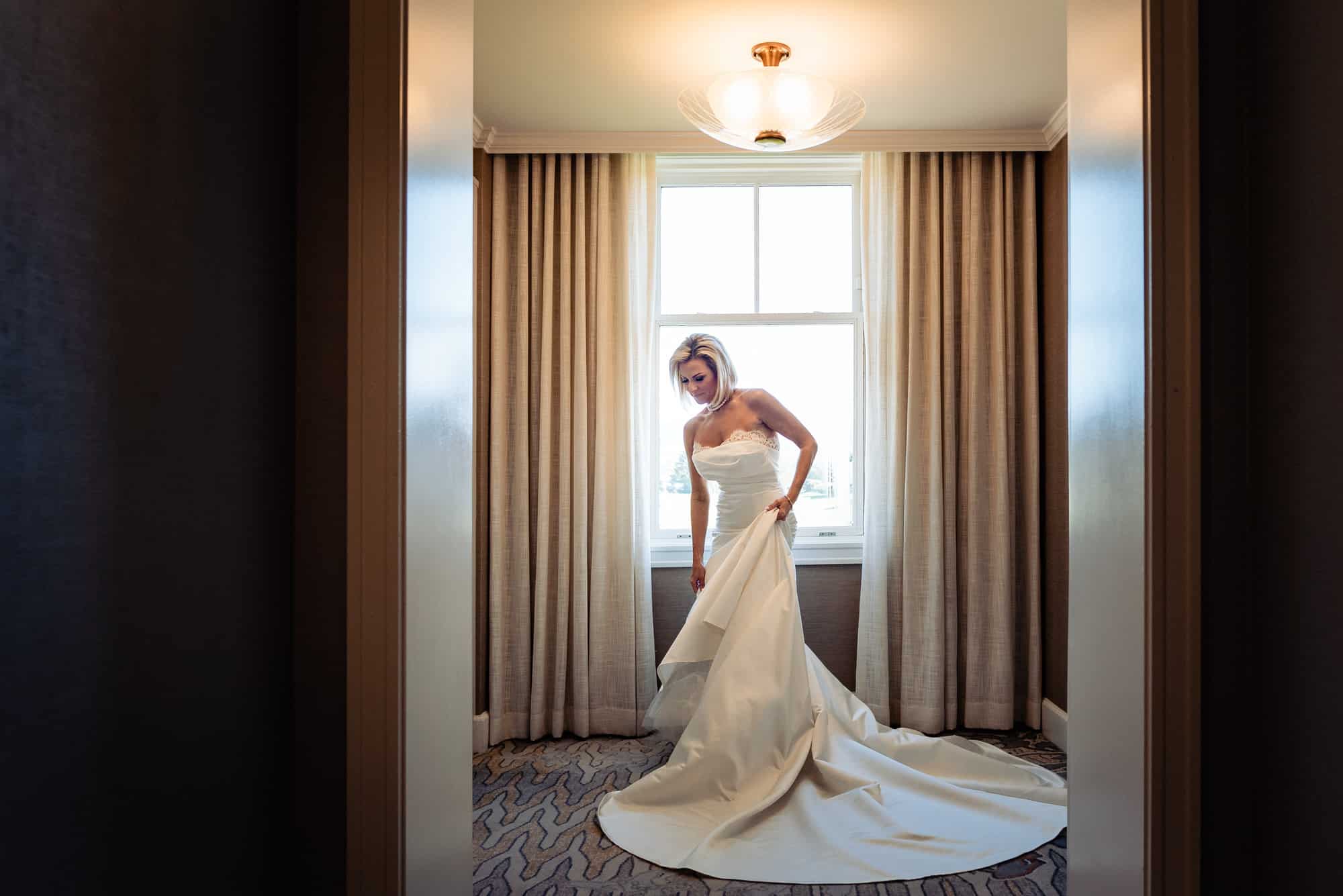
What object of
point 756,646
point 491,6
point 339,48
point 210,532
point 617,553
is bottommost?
point 756,646

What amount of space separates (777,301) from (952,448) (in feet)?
3.54

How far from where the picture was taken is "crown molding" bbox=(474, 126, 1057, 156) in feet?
11.8

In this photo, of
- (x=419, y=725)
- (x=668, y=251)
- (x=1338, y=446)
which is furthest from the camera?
(x=668, y=251)

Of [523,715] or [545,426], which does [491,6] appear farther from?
[523,715]

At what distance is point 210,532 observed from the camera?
943 millimetres

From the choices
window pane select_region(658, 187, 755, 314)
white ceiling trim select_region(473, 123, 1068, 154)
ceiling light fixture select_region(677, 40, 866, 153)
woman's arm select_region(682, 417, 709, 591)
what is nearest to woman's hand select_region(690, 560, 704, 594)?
woman's arm select_region(682, 417, 709, 591)

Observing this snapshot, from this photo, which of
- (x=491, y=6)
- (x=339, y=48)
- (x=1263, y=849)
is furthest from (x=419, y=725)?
(x=491, y=6)

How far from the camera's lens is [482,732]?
135 inches

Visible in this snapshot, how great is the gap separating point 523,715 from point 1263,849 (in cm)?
296

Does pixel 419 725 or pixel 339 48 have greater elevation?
pixel 339 48

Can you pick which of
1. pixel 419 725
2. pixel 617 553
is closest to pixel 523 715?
pixel 617 553

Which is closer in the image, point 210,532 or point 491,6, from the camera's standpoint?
point 210,532

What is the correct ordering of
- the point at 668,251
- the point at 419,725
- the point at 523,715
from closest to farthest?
the point at 419,725 < the point at 523,715 < the point at 668,251

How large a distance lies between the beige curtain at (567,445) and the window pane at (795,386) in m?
0.30
